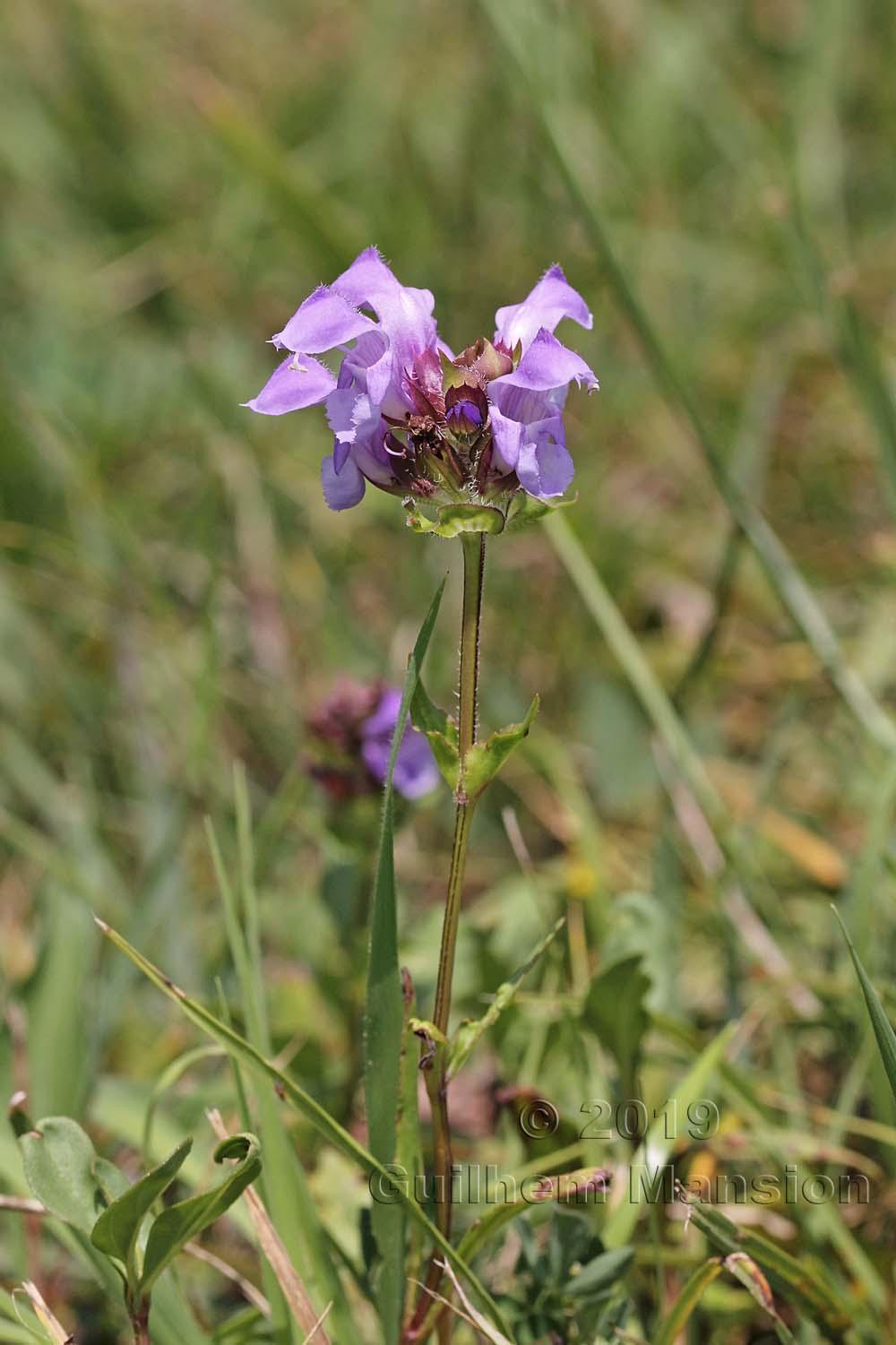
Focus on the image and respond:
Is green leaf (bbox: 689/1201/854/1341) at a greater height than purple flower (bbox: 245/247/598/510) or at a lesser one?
lesser

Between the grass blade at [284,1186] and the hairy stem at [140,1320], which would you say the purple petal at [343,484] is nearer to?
the grass blade at [284,1186]

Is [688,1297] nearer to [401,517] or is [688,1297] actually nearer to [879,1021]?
[879,1021]

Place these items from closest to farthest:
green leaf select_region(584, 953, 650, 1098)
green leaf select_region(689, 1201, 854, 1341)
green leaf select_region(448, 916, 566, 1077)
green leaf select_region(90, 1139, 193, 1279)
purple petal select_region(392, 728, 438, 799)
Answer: green leaf select_region(90, 1139, 193, 1279) < green leaf select_region(448, 916, 566, 1077) < green leaf select_region(689, 1201, 854, 1341) < green leaf select_region(584, 953, 650, 1098) < purple petal select_region(392, 728, 438, 799)

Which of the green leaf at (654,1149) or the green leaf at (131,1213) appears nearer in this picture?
the green leaf at (131,1213)

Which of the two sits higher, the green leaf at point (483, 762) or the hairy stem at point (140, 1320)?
the green leaf at point (483, 762)

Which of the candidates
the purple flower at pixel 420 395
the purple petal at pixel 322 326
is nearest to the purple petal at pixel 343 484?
the purple flower at pixel 420 395

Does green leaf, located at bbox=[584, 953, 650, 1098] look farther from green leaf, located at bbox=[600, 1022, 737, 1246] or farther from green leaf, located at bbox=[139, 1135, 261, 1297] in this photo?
green leaf, located at bbox=[139, 1135, 261, 1297]

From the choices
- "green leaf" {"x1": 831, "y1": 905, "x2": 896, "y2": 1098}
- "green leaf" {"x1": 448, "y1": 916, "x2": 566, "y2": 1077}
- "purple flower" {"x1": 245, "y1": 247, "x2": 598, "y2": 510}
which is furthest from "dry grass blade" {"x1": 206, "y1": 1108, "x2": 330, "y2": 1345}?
"purple flower" {"x1": 245, "y1": 247, "x2": 598, "y2": 510}
